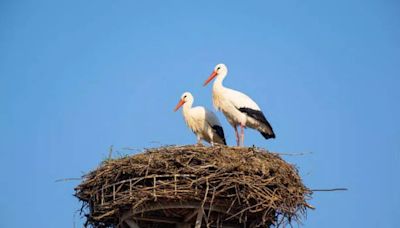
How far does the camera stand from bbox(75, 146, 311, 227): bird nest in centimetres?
1074

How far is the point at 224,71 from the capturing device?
49.1 ft

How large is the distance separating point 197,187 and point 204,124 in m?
3.93

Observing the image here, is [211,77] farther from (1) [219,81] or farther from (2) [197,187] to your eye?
(2) [197,187]

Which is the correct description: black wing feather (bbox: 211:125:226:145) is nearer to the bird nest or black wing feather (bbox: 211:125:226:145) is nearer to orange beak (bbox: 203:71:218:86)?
orange beak (bbox: 203:71:218:86)

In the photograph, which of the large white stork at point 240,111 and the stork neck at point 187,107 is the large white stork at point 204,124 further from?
the large white stork at point 240,111

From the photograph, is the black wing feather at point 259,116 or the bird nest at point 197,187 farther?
the black wing feather at point 259,116

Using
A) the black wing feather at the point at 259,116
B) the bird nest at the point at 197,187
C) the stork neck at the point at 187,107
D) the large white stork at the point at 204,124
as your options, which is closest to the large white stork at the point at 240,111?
the black wing feather at the point at 259,116

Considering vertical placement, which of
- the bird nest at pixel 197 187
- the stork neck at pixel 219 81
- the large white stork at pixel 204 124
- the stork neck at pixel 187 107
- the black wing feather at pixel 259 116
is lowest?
the bird nest at pixel 197 187


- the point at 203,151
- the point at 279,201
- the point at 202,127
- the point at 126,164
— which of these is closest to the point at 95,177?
the point at 126,164

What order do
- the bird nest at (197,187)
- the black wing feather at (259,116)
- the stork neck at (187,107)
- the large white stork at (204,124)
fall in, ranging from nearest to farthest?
the bird nest at (197,187), the black wing feather at (259,116), the large white stork at (204,124), the stork neck at (187,107)

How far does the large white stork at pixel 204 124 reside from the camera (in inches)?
575

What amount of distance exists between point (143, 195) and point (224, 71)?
4.72 m

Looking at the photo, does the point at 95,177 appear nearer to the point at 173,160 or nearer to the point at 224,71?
the point at 173,160

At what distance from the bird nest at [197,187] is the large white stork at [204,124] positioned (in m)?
3.12
